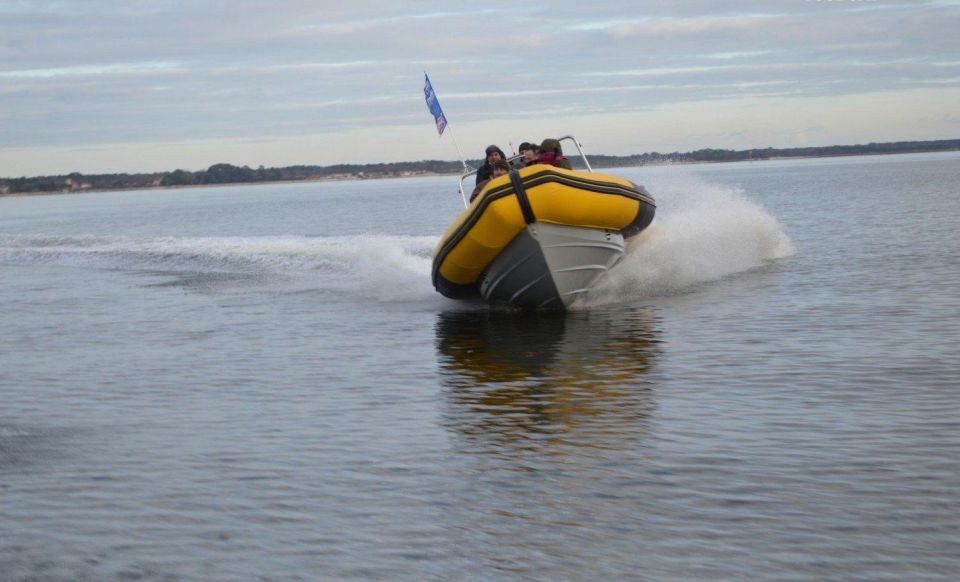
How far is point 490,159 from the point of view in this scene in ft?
45.2

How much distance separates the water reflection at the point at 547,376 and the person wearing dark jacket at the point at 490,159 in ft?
5.51

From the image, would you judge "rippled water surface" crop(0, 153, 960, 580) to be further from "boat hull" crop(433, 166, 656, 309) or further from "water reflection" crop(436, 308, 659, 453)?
"boat hull" crop(433, 166, 656, 309)

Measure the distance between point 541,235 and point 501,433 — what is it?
5044mm

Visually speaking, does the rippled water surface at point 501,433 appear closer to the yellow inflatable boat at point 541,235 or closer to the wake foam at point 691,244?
the wake foam at point 691,244

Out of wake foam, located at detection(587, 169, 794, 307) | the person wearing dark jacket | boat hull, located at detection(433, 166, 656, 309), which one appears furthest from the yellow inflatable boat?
wake foam, located at detection(587, 169, 794, 307)

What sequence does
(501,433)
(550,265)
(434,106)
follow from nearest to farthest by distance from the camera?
(501,433) < (550,265) < (434,106)

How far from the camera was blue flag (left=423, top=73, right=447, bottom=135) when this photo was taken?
53.6 feet

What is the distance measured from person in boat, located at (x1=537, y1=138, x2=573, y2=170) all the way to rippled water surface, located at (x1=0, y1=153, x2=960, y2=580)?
5.80 feet

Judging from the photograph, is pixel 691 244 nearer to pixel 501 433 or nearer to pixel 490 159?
pixel 490 159

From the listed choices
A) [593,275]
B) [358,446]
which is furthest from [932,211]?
[358,446]

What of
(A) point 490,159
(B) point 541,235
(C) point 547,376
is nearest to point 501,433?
(C) point 547,376

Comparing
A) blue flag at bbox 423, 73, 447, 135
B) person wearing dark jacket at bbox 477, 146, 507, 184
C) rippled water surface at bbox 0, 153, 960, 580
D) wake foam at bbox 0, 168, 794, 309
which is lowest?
rippled water surface at bbox 0, 153, 960, 580

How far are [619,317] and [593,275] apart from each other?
0.65 metres

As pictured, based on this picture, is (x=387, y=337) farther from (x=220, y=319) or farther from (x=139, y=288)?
(x=139, y=288)
